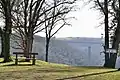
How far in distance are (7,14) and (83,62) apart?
3667 cm

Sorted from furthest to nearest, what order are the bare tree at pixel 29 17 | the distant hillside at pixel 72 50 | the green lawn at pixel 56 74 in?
the distant hillside at pixel 72 50, the bare tree at pixel 29 17, the green lawn at pixel 56 74

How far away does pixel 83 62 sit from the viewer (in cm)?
5900

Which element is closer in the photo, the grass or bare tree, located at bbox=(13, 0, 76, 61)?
the grass

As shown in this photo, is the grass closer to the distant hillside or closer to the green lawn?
the green lawn

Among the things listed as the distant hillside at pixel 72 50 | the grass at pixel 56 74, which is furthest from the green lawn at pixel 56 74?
the distant hillside at pixel 72 50

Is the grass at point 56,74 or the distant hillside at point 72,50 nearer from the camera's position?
the grass at point 56,74

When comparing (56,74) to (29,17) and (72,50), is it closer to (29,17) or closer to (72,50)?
(29,17)

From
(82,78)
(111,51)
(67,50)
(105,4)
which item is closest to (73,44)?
(67,50)

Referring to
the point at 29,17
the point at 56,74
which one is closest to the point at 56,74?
the point at 56,74

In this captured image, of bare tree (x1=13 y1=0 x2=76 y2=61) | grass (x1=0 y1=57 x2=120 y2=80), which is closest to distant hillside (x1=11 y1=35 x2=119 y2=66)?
bare tree (x1=13 y1=0 x2=76 y2=61)

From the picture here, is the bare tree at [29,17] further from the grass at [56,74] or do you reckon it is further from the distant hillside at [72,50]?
the distant hillside at [72,50]

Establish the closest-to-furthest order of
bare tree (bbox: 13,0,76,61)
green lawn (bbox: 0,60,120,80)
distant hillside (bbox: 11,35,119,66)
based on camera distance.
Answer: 1. green lawn (bbox: 0,60,120,80)
2. bare tree (bbox: 13,0,76,61)
3. distant hillside (bbox: 11,35,119,66)

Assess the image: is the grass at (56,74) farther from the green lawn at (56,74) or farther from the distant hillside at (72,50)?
the distant hillside at (72,50)

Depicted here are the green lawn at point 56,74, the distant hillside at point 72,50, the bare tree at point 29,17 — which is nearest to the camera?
the green lawn at point 56,74
